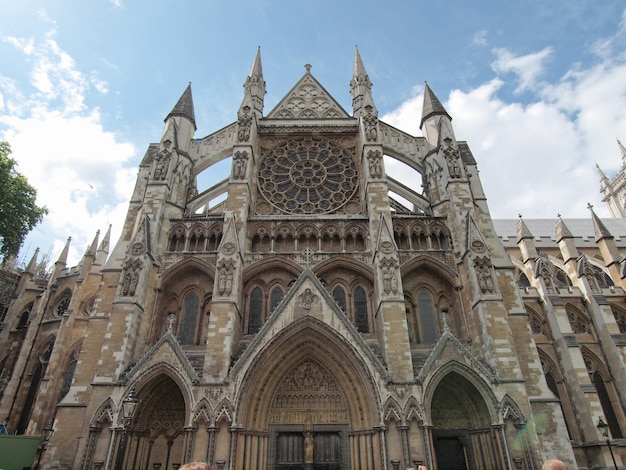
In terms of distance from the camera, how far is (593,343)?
2444 centimetres

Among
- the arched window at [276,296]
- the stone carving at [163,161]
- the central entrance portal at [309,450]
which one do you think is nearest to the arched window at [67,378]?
the stone carving at [163,161]

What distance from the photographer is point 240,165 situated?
61.9 feet

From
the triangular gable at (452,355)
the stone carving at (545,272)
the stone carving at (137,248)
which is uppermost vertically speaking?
the stone carving at (545,272)

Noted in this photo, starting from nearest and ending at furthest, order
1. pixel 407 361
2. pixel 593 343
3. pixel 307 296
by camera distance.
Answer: pixel 407 361 → pixel 307 296 → pixel 593 343

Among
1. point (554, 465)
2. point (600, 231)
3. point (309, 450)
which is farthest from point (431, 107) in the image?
point (554, 465)

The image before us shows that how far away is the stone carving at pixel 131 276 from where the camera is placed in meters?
15.6

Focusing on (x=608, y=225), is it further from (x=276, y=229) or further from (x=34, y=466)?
(x=34, y=466)

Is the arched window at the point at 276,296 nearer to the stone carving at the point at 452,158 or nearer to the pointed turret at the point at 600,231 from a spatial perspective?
the stone carving at the point at 452,158

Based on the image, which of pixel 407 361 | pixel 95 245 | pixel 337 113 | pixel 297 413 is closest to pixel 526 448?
pixel 407 361

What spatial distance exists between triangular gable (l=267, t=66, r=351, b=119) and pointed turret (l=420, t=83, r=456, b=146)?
4.18 m

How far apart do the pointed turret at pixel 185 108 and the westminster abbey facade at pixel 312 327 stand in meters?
0.40

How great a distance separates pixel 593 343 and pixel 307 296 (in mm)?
19875

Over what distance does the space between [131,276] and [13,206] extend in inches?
309

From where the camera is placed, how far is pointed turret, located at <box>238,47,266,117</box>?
21.1 metres
